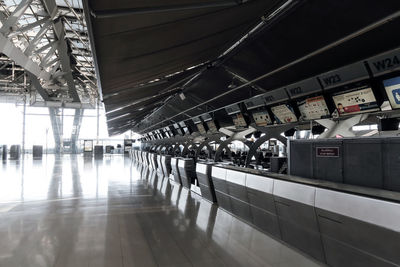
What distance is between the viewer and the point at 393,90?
15.8ft

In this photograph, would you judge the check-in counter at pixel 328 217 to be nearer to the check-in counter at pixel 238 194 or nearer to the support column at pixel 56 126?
the check-in counter at pixel 238 194

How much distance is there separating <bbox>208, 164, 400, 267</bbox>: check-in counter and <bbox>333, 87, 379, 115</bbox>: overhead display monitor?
252 centimetres

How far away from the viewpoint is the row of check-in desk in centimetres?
265

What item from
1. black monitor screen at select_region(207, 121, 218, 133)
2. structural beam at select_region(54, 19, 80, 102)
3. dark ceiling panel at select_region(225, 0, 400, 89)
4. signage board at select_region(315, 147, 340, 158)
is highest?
structural beam at select_region(54, 19, 80, 102)

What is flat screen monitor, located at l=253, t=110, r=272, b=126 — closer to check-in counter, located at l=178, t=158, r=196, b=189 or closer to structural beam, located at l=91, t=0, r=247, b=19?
check-in counter, located at l=178, t=158, r=196, b=189

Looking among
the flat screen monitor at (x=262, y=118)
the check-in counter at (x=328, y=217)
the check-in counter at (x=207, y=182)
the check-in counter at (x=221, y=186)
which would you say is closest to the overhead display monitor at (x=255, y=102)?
the flat screen monitor at (x=262, y=118)

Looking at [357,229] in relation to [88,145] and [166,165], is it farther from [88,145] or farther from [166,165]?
[88,145]

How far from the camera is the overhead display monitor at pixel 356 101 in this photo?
5301 millimetres

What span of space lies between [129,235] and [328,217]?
3.19 meters

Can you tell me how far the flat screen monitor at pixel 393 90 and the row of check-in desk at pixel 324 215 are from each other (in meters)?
2.33

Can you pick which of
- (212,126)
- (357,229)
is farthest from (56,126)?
(357,229)

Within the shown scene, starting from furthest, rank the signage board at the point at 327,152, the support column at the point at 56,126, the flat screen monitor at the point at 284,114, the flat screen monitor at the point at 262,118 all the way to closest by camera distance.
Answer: the support column at the point at 56,126 → the flat screen monitor at the point at 262,118 → the flat screen monitor at the point at 284,114 → the signage board at the point at 327,152

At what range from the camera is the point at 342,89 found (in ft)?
18.9

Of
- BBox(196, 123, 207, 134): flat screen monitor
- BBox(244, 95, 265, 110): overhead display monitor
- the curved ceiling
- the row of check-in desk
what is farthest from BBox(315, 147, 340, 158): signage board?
BBox(196, 123, 207, 134): flat screen monitor
